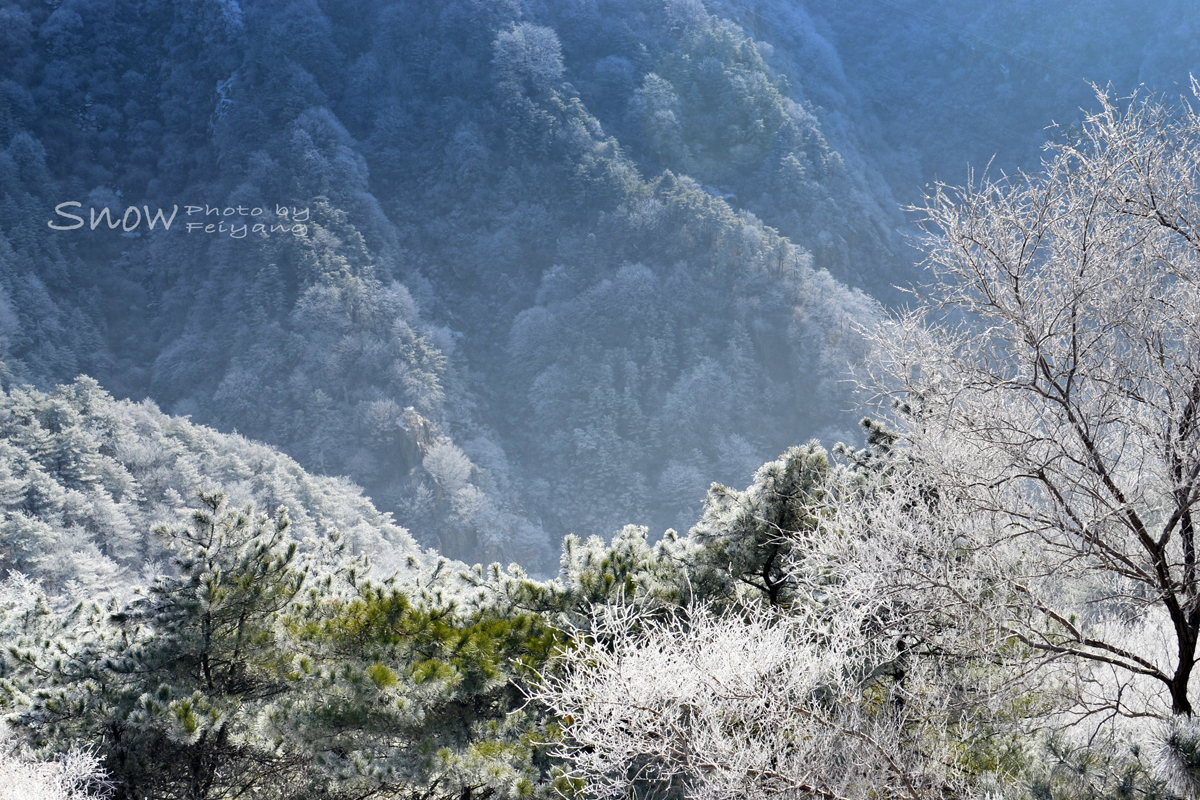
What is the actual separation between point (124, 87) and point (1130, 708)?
167ft

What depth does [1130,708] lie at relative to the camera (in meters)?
3.57

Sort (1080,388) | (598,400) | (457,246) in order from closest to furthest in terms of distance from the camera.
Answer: (1080,388) < (598,400) < (457,246)

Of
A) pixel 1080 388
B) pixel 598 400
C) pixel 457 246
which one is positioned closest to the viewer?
pixel 1080 388

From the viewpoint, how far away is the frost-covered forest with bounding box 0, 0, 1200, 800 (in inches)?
130

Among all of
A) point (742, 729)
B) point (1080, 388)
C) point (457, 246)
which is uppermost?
point (457, 246)

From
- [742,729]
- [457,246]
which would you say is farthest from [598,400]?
[742,729]

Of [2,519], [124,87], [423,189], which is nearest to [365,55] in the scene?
[423,189]

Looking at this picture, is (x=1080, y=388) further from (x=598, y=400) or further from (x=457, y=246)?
(x=457, y=246)

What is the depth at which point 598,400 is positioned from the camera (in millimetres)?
36812

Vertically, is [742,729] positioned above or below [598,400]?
below

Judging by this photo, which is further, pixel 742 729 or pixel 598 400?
pixel 598 400

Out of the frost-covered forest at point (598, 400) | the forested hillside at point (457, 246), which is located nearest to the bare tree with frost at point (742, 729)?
the frost-covered forest at point (598, 400)

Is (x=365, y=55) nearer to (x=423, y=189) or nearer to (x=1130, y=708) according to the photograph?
(x=423, y=189)

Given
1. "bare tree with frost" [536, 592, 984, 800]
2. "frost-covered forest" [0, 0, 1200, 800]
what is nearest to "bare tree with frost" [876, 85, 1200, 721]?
"frost-covered forest" [0, 0, 1200, 800]
